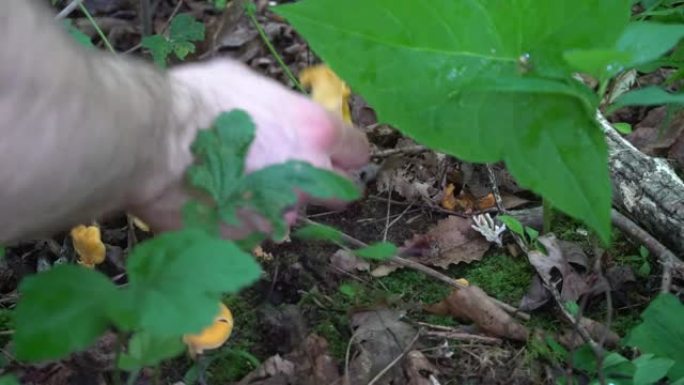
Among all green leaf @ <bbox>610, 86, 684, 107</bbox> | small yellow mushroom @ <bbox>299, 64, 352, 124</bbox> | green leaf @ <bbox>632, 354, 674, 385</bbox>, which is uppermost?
green leaf @ <bbox>610, 86, 684, 107</bbox>

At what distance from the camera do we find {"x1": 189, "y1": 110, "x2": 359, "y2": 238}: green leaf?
1579mm

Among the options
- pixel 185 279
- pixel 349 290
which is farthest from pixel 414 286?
pixel 185 279

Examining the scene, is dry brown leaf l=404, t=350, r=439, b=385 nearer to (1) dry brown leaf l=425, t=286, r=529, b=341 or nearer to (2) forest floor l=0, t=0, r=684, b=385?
(2) forest floor l=0, t=0, r=684, b=385

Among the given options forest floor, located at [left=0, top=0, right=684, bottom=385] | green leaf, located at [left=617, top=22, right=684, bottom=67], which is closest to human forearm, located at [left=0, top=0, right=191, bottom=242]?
forest floor, located at [left=0, top=0, right=684, bottom=385]

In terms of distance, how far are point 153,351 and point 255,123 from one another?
0.47 metres

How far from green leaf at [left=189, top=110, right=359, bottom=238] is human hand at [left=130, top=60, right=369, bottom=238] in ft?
0.25

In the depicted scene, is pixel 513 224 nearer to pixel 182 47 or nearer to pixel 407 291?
pixel 407 291

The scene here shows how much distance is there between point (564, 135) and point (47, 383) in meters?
1.40

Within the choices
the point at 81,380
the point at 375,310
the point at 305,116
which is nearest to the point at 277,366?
the point at 375,310

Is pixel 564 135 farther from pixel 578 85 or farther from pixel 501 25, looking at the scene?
pixel 501 25

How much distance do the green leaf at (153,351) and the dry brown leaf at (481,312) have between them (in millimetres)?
904

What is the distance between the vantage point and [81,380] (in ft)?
7.16

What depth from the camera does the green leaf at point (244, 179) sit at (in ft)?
5.18

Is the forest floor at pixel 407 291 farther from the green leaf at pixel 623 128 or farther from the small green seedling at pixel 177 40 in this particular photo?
the small green seedling at pixel 177 40
